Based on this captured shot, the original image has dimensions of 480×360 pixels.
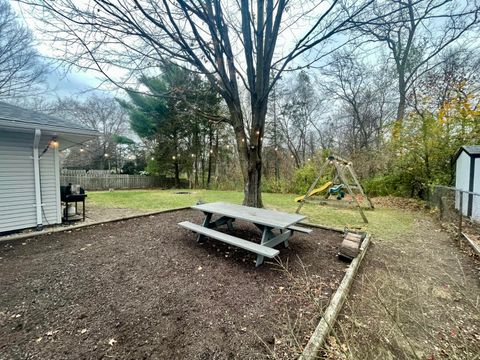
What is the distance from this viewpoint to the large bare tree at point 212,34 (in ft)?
14.0

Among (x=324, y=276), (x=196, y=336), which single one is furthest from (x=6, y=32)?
(x=324, y=276)

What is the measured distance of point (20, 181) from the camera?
14.4 feet

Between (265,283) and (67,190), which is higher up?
(67,190)

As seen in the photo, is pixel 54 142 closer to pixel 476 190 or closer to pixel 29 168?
pixel 29 168

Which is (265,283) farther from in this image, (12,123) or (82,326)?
(12,123)

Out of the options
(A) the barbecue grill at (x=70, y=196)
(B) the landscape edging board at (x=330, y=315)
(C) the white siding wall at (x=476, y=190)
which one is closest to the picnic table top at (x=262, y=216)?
(B) the landscape edging board at (x=330, y=315)

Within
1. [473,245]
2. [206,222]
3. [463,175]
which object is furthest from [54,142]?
[463,175]

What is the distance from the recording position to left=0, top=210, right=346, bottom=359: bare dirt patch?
1647 millimetres

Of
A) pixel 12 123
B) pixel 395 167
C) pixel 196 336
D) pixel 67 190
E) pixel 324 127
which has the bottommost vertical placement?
pixel 196 336

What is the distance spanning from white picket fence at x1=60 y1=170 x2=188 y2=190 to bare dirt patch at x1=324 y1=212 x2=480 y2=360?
1546 cm

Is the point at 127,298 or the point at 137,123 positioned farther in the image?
the point at 137,123

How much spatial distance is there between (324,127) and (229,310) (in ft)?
50.1

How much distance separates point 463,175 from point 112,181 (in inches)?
756

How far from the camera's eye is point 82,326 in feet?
6.01
